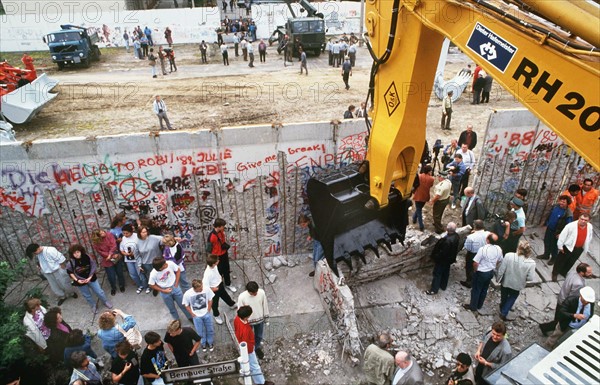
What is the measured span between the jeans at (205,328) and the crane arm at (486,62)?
3170mm

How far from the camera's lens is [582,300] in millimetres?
6004

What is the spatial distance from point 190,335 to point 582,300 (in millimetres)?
5580

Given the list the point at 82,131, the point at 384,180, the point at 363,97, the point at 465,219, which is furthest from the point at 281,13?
the point at 384,180

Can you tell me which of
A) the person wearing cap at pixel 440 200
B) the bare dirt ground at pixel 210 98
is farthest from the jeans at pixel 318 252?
the bare dirt ground at pixel 210 98

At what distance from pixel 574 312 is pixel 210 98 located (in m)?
15.2

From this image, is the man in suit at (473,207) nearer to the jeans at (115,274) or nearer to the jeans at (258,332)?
the jeans at (258,332)

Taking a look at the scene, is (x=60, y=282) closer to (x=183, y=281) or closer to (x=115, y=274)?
(x=115, y=274)

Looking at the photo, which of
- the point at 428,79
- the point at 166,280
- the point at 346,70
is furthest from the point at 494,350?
the point at 346,70

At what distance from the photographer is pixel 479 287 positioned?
7.05m

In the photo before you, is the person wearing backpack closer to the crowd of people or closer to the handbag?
the crowd of people

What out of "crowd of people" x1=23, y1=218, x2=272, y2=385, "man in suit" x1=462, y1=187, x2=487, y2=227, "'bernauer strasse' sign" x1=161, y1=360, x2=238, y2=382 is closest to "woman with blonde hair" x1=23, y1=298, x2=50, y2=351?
"crowd of people" x1=23, y1=218, x2=272, y2=385

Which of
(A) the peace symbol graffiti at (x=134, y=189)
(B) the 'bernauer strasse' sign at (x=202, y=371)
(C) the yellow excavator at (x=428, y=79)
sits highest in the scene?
(C) the yellow excavator at (x=428, y=79)

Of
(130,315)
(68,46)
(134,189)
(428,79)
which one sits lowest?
(130,315)

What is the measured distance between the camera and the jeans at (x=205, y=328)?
6316 mm
